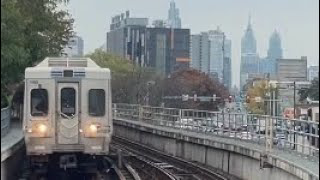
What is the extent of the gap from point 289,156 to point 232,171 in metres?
6.34

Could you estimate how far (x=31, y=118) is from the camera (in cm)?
2106

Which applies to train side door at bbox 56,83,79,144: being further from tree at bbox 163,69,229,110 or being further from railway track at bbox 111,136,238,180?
Answer: tree at bbox 163,69,229,110

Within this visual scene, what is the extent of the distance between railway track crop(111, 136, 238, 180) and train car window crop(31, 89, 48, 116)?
5.08 meters

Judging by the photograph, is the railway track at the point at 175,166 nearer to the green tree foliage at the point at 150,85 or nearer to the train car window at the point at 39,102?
the train car window at the point at 39,102

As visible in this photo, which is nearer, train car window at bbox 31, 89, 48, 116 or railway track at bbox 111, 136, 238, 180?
train car window at bbox 31, 89, 48, 116

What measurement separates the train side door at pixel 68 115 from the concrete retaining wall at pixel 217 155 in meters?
5.25

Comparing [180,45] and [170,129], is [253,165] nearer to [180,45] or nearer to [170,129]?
[170,129]

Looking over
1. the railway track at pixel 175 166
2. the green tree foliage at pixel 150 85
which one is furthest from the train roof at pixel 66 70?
the green tree foliage at pixel 150 85

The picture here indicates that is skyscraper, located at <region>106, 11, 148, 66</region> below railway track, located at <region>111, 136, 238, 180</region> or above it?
above

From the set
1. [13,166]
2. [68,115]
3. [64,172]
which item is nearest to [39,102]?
[68,115]

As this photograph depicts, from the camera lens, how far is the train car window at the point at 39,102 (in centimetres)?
2114

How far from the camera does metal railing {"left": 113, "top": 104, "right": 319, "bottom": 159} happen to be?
1897cm

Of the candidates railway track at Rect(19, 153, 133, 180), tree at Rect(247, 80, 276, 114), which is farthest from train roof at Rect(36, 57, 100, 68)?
tree at Rect(247, 80, 276, 114)

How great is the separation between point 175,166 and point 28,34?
737 centimetres
